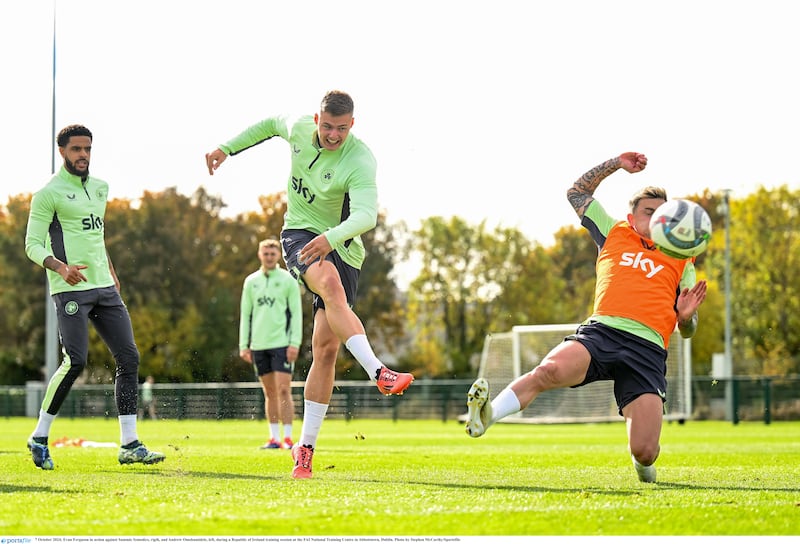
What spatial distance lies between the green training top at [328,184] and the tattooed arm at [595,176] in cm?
140

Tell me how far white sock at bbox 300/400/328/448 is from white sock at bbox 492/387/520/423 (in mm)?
1265

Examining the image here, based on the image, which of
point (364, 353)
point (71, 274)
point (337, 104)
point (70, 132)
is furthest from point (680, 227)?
point (70, 132)

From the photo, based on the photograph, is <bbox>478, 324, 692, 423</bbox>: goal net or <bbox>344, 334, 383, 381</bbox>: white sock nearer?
<bbox>344, 334, 383, 381</bbox>: white sock

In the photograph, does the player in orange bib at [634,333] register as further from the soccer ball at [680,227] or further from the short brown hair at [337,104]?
the short brown hair at [337,104]

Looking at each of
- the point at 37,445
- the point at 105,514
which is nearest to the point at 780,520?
the point at 105,514

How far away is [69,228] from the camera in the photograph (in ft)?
29.0

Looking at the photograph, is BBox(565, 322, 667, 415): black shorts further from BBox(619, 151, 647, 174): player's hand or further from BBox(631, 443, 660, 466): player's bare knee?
BBox(619, 151, 647, 174): player's hand

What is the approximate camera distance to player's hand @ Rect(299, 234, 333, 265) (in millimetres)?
6758

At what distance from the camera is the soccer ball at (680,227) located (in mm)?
6676

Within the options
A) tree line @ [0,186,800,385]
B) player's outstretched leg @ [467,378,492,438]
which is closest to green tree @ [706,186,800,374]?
tree line @ [0,186,800,385]

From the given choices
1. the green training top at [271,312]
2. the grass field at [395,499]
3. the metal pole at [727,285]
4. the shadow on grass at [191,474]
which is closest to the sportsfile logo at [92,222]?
the grass field at [395,499]

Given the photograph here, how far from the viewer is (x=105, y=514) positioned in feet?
16.5

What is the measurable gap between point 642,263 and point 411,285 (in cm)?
4158

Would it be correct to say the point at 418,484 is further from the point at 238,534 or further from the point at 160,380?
the point at 160,380
